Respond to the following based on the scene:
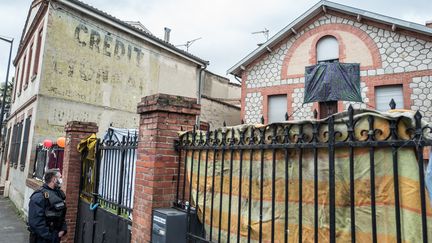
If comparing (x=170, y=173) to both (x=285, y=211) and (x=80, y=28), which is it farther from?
(x=80, y=28)

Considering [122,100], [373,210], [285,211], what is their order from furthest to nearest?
[122,100]
[285,211]
[373,210]

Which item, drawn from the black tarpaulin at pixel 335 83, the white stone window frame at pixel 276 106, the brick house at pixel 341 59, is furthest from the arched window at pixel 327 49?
the white stone window frame at pixel 276 106

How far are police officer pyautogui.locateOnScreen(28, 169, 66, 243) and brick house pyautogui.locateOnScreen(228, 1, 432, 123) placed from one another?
10930 mm

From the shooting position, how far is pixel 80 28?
11.9 meters

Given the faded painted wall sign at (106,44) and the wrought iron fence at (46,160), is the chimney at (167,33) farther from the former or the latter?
the wrought iron fence at (46,160)

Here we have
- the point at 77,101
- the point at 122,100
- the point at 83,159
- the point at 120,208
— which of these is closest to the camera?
the point at 120,208

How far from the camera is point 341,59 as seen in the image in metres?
13.6

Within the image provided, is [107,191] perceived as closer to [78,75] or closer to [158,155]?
[158,155]

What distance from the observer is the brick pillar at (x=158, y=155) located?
3420 mm

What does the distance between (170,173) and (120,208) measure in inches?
69.1

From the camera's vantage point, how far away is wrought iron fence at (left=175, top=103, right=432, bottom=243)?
186 cm

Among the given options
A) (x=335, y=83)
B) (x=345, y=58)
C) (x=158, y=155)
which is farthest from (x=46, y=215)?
(x=345, y=58)

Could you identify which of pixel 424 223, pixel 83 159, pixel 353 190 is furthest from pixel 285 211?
pixel 83 159

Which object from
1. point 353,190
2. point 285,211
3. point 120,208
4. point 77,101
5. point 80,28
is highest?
point 80,28
